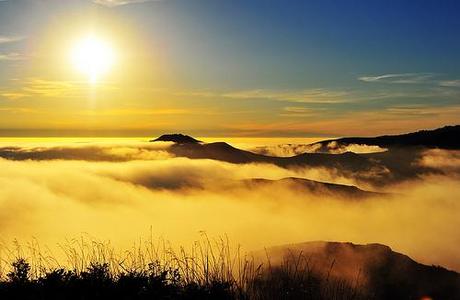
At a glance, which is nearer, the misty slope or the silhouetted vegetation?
the silhouetted vegetation

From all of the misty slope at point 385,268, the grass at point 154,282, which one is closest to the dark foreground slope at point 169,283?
the grass at point 154,282

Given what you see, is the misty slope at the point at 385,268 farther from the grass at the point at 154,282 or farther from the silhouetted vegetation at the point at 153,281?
the grass at the point at 154,282

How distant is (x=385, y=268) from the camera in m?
114

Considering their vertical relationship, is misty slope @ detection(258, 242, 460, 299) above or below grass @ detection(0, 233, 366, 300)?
below

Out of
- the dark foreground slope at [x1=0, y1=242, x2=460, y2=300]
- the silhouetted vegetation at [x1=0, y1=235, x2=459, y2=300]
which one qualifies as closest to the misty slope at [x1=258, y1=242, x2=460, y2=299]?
the silhouetted vegetation at [x1=0, y1=235, x2=459, y2=300]

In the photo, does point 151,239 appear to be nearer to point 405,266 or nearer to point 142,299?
point 142,299

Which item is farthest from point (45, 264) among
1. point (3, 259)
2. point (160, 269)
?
point (160, 269)

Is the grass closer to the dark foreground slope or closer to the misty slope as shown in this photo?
the dark foreground slope

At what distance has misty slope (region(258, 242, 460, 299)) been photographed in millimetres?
101875

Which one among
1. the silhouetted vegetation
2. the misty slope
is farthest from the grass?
the misty slope

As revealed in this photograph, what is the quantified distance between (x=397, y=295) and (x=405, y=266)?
80.9ft

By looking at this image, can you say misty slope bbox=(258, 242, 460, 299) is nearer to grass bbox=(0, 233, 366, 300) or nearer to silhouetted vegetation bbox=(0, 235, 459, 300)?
silhouetted vegetation bbox=(0, 235, 459, 300)

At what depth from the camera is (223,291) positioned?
13.3 m

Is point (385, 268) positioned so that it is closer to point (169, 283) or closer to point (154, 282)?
point (169, 283)
